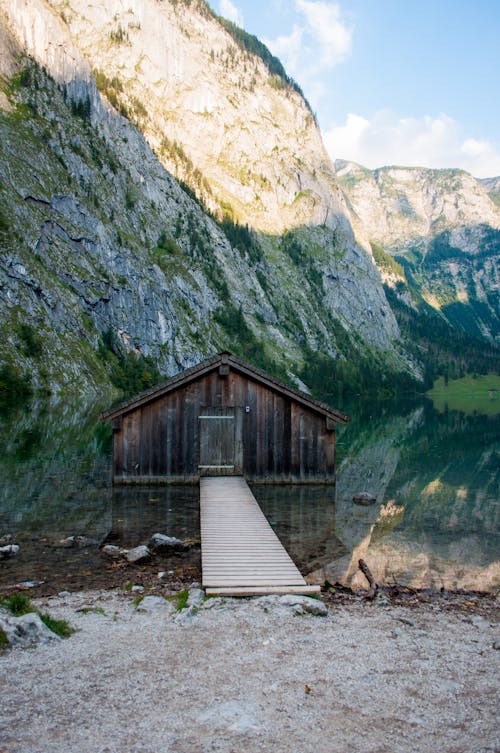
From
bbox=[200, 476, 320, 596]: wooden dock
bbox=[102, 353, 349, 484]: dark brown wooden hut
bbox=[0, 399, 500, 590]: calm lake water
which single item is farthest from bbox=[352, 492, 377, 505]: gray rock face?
bbox=[200, 476, 320, 596]: wooden dock

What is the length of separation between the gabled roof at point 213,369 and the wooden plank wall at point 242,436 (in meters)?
0.30

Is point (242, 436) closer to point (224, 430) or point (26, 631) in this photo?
point (224, 430)

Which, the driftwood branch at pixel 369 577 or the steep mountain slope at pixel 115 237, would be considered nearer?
the driftwood branch at pixel 369 577

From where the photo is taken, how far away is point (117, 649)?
30.9 ft

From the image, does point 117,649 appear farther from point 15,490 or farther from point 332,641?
point 15,490

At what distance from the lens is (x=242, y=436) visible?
84.3 ft

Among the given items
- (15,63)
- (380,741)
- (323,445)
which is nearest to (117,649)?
(380,741)

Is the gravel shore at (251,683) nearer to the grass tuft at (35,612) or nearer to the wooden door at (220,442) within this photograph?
the grass tuft at (35,612)

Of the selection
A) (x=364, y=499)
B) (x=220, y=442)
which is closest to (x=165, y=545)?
(x=220, y=442)

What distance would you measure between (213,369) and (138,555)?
37.3ft

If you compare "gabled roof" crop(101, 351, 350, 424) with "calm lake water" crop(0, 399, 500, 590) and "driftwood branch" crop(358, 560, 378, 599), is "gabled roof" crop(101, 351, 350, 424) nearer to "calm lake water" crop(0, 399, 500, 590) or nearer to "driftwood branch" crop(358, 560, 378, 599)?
"calm lake water" crop(0, 399, 500, 590)

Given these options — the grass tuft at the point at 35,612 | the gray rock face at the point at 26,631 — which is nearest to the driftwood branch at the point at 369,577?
the grass tuft at the point at 35,612

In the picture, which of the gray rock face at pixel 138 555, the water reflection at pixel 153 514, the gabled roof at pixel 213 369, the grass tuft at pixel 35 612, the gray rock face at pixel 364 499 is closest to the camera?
the grass tuft at pixel 35 612

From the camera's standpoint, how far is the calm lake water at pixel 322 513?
53.2 feet
